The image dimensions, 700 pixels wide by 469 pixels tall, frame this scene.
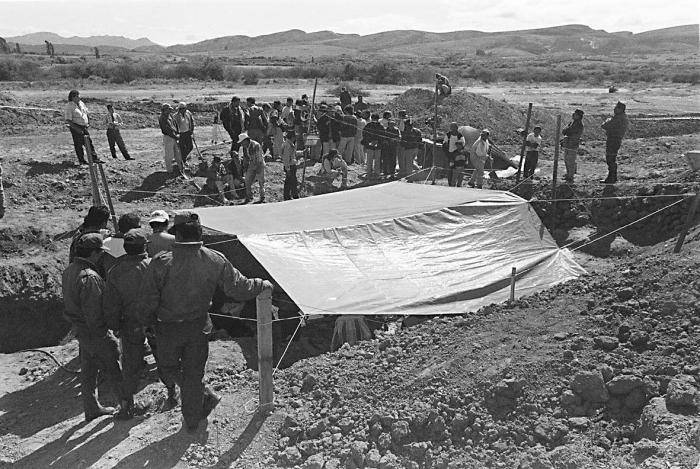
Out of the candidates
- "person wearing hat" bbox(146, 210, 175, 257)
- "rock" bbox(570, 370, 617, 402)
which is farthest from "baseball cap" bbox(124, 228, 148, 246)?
"rock" bbox(570, 370, 617, 402)

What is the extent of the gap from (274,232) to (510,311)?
10.4ft

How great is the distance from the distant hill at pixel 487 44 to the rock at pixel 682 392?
433 feet

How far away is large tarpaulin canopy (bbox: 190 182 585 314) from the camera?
7.50 m

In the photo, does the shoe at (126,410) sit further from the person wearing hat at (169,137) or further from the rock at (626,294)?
the person wearing hat at (169,137)

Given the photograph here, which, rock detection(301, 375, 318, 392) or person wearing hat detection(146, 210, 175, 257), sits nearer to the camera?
rock detection(301, 375, 318, 392)

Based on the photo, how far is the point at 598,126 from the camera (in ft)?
70.1

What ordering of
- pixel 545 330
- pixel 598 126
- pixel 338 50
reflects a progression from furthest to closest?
pixel 338 50 < pixel 598 126 < pixel 545 330

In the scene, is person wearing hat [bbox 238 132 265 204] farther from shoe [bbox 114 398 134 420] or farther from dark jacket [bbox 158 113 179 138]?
shoe [bbox 114 398 134 420]

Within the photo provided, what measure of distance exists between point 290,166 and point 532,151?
5.07 m

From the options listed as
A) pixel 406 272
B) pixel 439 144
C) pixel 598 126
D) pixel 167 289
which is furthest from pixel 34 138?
pixel 598 126

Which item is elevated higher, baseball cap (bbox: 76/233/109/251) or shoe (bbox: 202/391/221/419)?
baseball cap (bbox: 76/233/109/251)

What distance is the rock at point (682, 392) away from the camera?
4.53 meters

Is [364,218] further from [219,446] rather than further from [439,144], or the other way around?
[439,144]

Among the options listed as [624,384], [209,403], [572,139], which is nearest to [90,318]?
[209,403]
